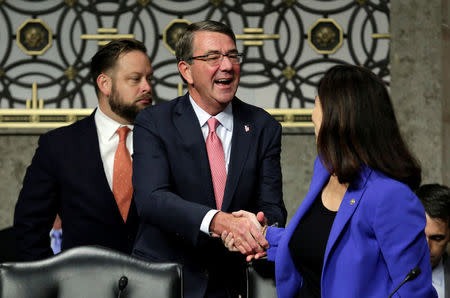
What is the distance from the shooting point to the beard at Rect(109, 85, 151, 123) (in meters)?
3.17

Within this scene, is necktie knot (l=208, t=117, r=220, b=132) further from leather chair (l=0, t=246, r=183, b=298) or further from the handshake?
leather chair (l=0, t=246, r=183, b=298)

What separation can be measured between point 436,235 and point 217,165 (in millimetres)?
1412

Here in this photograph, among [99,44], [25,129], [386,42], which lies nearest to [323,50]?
[386,42]

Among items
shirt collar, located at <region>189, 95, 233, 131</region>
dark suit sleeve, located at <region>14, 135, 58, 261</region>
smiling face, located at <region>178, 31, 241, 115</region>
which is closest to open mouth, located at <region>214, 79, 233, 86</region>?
smiling face, located at <region>178, 31, 241, 115</region>

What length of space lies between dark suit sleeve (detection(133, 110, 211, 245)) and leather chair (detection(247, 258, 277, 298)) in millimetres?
247

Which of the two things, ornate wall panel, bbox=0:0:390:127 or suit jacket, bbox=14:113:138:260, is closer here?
suit jacket, bbox=14:113:138:260

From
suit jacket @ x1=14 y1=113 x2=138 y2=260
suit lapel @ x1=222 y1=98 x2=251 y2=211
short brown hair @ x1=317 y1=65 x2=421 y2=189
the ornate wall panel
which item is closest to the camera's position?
short brown hair @ x1=317 y1=65 x2=421 y2=189

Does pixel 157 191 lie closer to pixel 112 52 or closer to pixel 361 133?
pixel 361 133

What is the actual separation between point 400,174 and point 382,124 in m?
0.15

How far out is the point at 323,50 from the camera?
4.98 meters

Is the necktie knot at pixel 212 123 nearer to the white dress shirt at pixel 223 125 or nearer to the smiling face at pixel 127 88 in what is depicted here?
the white dress shirt at pixel 223 125

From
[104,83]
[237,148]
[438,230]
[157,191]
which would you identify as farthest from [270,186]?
[438,230]

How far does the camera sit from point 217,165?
2562 mm

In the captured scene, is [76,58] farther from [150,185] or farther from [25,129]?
[150,185]
